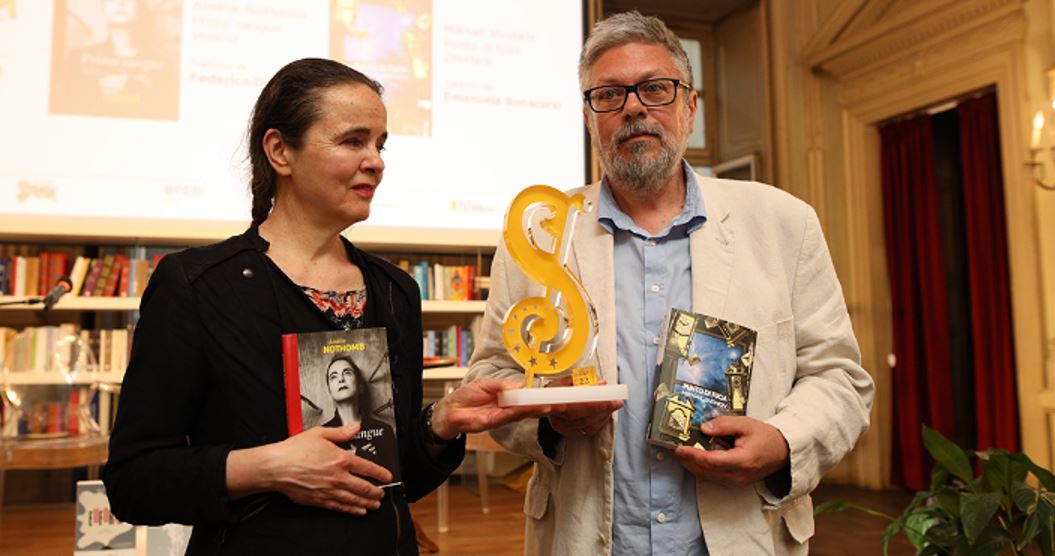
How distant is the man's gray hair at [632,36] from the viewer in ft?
4.25

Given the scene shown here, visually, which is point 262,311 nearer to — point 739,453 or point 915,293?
point 739,453

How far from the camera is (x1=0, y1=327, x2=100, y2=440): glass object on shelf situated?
353cm

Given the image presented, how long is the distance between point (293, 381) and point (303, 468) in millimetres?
102

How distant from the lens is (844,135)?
571 centimetres

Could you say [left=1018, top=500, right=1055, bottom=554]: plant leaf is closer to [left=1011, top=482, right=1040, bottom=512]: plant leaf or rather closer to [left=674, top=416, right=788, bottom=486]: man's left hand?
[left=1011, top=482, right=1040, bottom=512]: plant leaf

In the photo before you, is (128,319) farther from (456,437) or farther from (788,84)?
(788,84)

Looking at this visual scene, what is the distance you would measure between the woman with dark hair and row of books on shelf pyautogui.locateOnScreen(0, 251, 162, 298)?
358cm

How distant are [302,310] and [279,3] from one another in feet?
11.2

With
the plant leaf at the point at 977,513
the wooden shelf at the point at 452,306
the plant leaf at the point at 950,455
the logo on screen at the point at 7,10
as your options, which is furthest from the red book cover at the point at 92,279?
the plant leaf at the point at 977,513

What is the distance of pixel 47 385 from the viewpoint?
3.96 meters

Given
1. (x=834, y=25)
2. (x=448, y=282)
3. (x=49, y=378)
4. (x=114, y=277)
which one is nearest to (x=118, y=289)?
(x=114, y=277)

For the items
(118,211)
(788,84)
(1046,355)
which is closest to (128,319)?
(118,211)

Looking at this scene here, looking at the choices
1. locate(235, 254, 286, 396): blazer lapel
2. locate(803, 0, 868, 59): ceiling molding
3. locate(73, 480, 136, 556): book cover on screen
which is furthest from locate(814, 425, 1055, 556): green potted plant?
locate(803, 0, 868, 59): ceiling molding

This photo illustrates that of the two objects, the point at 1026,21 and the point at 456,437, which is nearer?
the point at 456,437
